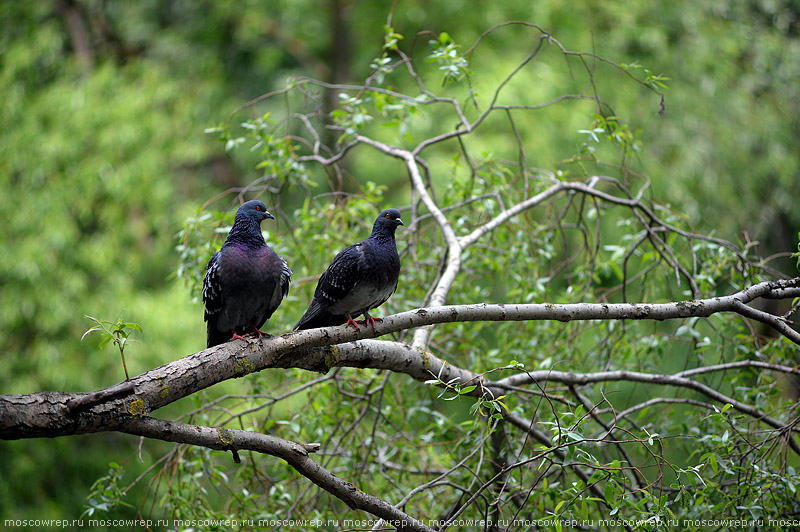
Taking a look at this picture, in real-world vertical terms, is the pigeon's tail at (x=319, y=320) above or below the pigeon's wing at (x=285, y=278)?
below

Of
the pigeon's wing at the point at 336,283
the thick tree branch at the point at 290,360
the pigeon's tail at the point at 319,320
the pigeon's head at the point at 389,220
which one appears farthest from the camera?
the pigeon's head at the point at 389,220

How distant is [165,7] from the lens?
10.4 m

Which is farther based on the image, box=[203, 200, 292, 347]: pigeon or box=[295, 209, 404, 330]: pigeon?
box=[295, 209, 404, 330]: pigeon

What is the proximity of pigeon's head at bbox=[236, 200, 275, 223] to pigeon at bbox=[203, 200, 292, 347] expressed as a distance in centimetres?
2

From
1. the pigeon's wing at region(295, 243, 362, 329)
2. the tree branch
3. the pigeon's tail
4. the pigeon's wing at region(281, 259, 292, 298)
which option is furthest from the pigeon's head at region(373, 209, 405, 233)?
the tree branch

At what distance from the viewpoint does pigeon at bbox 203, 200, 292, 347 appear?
8.58 ft

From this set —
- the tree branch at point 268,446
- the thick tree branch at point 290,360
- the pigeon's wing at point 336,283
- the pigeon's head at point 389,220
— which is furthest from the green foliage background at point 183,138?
the tree branch at point 268,446

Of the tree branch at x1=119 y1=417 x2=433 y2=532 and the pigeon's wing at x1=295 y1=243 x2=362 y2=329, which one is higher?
the pigeon's wing at x1=295 y1=243 x2=362 y2=329

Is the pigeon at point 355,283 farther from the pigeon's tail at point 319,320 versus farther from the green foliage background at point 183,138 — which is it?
the green foliage background at point 183,138

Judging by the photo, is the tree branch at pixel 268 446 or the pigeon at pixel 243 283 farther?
the pigeon at pixel 243 283

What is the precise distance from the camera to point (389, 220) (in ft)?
10.5

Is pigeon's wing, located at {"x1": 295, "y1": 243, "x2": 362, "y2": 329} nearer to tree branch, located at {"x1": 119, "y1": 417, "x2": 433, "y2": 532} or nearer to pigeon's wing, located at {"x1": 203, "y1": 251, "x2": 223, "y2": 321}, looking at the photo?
pigeon's wing, located at {"x1": 203, "y1": 251, "x2": 223, "y2": 321}

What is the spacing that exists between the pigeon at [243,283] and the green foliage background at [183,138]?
12.2ft

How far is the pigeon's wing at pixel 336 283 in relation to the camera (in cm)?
284
